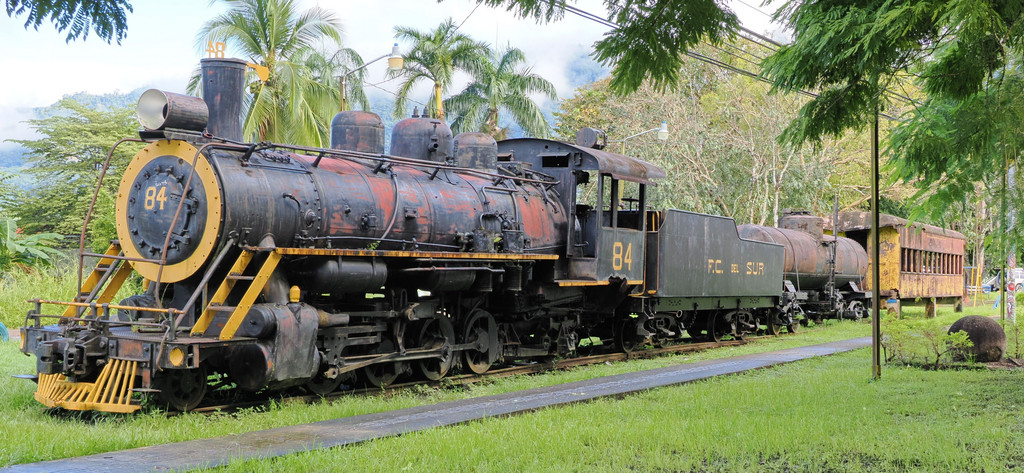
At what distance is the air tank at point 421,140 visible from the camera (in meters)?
11.2

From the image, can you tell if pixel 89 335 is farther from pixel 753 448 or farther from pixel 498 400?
pixel 753 448

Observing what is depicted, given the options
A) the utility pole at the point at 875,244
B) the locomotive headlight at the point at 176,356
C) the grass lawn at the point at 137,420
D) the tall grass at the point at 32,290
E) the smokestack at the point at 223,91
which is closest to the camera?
the grass lawn at the point at 137,420

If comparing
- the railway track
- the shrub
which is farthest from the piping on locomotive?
the shrub

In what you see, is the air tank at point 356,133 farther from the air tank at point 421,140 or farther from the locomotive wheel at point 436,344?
the locomotive wheel at point 436,344

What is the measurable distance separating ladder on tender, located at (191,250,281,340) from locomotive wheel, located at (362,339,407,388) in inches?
82.8

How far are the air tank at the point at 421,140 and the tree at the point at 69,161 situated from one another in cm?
2672

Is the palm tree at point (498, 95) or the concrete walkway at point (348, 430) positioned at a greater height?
the palm tree at point (498, 95)

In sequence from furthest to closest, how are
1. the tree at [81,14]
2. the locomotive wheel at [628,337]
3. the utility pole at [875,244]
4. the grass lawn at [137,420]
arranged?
the locomotive wheel at [628,337], the utility pole at [875,244], the grass lawn at [137,420], the tree at [81,14]

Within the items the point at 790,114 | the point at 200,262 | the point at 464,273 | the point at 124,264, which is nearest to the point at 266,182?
the point at 200,262

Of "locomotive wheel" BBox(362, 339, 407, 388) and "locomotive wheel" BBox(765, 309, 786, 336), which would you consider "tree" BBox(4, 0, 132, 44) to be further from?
"locomotive wheel" BBox(765, 309, 786, 336)

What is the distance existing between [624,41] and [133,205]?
5.86m

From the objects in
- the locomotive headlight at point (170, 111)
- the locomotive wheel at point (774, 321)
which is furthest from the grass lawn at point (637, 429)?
the locomotive wheel at point (774, 321)

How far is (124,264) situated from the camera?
9.14 meters

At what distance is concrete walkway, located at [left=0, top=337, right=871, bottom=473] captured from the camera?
5566 millimetres
